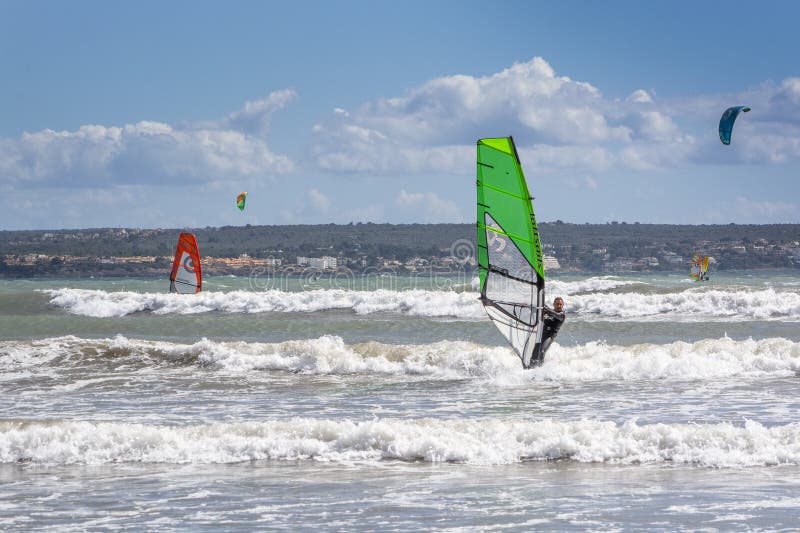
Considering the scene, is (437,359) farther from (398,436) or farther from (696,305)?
(696,305)

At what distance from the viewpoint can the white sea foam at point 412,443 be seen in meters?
9.54

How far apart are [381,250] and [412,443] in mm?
80012

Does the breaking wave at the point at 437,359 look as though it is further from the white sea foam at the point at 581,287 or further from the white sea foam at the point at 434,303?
the white sea foam at the point at 581,287

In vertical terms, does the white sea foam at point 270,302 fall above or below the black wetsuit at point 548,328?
below

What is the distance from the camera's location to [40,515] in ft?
25.7

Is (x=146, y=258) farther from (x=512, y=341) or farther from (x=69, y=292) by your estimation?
(x=512, y=341)

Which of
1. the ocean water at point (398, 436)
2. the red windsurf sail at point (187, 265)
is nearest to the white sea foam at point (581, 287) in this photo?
the red windsurf sail at point (187, 265)

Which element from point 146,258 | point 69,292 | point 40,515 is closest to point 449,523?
point 40,515

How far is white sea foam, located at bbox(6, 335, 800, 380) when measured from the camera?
1555 centimetres

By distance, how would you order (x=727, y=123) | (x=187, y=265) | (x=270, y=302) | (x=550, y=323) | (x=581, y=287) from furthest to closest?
(x=581, y=287) < (x=270, y=302) < (x=187, y=265) < (x=727, y=123) < (x=550, y=323)

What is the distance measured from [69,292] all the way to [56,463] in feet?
94.6

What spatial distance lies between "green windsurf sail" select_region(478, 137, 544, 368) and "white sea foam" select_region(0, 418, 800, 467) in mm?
3179

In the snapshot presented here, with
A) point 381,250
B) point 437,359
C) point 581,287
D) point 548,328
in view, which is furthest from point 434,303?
point 381,250

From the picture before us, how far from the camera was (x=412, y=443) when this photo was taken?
9883 millimetres
